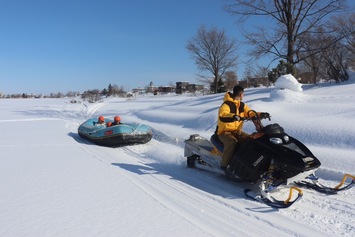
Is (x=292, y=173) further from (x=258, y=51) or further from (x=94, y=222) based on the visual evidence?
(x=258, y=51)

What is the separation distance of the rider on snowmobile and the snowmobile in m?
0.12

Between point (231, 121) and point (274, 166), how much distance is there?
3.28 ft

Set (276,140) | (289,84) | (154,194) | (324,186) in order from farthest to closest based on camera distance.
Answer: (289,84) → (324,186) → (154,194) → (276,140)

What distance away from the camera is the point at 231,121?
505 centimetres

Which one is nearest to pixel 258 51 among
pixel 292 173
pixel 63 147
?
pixel 63 147

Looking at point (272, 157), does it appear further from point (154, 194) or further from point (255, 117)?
point (154, 194)

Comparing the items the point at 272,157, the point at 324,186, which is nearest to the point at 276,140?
the point at 272,157

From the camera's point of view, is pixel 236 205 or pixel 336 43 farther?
pixel 336 43

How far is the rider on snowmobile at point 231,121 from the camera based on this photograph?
5.07 meters

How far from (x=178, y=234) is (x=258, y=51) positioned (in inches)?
672

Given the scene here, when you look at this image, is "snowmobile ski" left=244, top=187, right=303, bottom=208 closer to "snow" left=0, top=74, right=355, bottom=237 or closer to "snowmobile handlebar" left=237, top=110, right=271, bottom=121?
"snow" left=0, top=74, right=355, bottom=237

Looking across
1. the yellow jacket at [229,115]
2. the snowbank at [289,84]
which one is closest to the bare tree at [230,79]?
the snowbank at [289,84]

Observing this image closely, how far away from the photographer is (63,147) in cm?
826

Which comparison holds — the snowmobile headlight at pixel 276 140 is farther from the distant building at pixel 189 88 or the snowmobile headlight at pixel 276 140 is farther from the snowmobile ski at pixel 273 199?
the distant building at pixel 189 88
